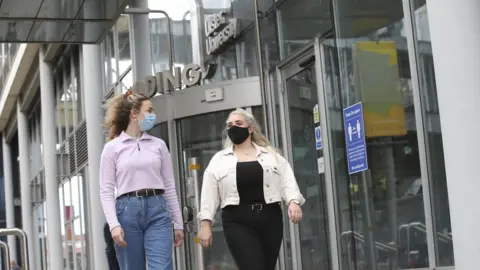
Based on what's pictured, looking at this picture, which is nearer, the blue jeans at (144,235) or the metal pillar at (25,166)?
the blue jeans at (144,235)

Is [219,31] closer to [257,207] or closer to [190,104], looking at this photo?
[190,104]

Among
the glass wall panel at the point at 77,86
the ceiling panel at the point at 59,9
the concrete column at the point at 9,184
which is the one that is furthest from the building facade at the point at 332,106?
the concrete column at the point at 9,184

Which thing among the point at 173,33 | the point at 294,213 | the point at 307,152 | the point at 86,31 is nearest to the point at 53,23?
the point at 86,31

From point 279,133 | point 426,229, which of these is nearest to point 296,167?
point 279,133

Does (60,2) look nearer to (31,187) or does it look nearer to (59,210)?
(59,210)

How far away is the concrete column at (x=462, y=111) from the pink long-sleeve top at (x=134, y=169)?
5.96 ft

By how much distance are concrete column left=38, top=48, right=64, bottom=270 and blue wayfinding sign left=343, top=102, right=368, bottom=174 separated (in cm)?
1582

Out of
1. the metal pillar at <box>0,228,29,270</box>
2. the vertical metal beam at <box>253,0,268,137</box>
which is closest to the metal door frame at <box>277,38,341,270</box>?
the vertical metal beam at <box>253,0,268,137</box>

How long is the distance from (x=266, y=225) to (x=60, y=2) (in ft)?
25.5

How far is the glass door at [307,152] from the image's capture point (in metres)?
10.2

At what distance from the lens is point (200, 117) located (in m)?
12.7

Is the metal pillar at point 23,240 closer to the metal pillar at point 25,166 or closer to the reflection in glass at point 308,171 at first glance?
the reflection in glass at point 308,171

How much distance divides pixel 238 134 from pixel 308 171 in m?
4.25

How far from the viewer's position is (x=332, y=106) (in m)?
9.81
